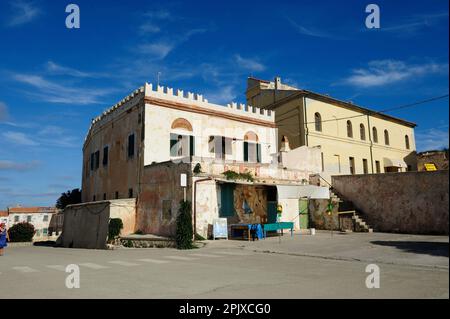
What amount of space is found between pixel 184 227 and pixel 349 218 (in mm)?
9712

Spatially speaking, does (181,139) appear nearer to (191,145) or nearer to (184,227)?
(191,145)

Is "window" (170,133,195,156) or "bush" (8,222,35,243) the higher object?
"window" (170,133,195,156)

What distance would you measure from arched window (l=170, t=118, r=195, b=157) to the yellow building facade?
726cm

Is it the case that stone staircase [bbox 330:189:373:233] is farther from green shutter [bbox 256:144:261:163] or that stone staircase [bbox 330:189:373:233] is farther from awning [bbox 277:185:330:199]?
green shutter [bbox 256:144:261:163]

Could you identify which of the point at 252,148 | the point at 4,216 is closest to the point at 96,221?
the point at 252,148

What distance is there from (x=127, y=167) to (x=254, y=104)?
15733mm

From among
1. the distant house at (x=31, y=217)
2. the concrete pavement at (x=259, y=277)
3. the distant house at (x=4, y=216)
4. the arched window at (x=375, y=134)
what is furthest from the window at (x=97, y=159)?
the distant house at (x=4, y=216)

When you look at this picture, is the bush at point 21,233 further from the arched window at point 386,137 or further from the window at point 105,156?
the arched window at point 386,137

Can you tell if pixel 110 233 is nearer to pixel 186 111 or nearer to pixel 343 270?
pixel 186 111

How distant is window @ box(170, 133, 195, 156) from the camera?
77.8ft

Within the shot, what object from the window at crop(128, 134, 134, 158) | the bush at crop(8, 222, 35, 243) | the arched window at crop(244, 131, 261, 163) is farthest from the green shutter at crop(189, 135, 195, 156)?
the bush at crop(8, 222, 35, 243)

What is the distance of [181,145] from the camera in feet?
78.8

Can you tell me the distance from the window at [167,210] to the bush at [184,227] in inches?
53.6
